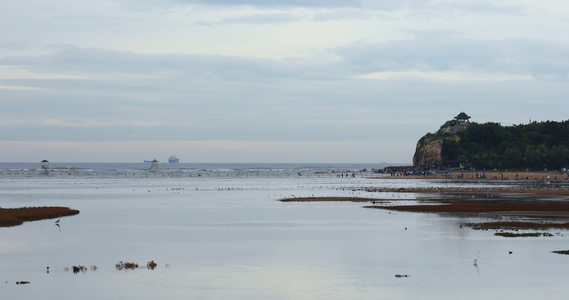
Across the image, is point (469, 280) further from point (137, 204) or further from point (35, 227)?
point (137, 204)

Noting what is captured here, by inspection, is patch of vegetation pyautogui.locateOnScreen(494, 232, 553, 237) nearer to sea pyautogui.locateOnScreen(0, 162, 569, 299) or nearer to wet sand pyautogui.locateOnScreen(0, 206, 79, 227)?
sea pyautogui.locateOnScreen(0, 162, 569, 299)

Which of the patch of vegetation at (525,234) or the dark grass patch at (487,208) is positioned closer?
the patch of vegetation at (525,234)

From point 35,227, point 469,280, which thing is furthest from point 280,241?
point 35,227

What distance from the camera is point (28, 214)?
5578cm

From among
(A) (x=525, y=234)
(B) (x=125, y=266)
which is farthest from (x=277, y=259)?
(A) (x=525, y=234)

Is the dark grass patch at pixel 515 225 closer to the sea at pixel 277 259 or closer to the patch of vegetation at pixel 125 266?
the sea at pixel 277 259

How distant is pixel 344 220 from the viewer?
5456cm

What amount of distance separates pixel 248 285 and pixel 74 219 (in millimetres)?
32370

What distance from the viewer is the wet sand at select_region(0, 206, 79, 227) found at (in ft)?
167

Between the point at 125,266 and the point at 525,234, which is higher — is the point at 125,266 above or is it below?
below

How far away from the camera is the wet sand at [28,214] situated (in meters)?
51.0

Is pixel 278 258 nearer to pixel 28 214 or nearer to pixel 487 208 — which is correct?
pixel 28 214

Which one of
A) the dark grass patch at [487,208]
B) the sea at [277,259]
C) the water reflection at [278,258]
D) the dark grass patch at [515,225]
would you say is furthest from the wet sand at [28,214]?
the dark grass patch at [515,225]

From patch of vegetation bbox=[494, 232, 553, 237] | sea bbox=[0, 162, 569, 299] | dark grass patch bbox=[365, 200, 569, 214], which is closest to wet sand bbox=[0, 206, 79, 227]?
sea bbox=[0, 162, 569, 299]
